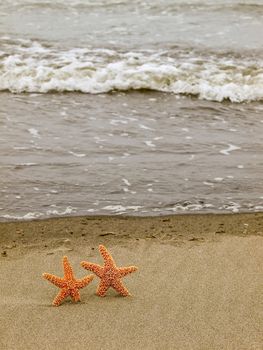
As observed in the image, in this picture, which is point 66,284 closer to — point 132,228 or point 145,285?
point 145,285

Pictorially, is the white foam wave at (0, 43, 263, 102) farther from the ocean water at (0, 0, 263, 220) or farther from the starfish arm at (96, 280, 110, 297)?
the starfish arm at (96, 280, 110, 297)

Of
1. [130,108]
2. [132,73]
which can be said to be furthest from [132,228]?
[132,73]

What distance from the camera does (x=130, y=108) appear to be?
9055mm

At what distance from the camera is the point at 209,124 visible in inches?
326

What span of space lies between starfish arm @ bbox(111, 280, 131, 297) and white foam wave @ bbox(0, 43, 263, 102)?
5621 mm

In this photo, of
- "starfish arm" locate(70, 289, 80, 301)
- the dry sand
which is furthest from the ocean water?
"starfish arm" locate(70, 289, 80, 301)

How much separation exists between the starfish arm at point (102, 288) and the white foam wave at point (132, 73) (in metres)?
5.67

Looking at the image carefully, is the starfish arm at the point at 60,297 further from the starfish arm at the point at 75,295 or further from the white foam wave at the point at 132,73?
the white foam wave at the point at 132,73

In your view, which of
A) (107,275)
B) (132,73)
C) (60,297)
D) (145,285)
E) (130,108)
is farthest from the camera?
(132,73)

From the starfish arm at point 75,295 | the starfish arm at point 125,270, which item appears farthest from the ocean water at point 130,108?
the starfish arm at point 75,295

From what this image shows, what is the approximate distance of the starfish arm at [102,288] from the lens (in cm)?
436

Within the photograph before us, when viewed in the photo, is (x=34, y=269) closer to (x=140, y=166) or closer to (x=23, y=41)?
(x=140, y=166)

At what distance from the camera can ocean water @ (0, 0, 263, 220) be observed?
20.5 feet

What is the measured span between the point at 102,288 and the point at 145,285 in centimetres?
36
